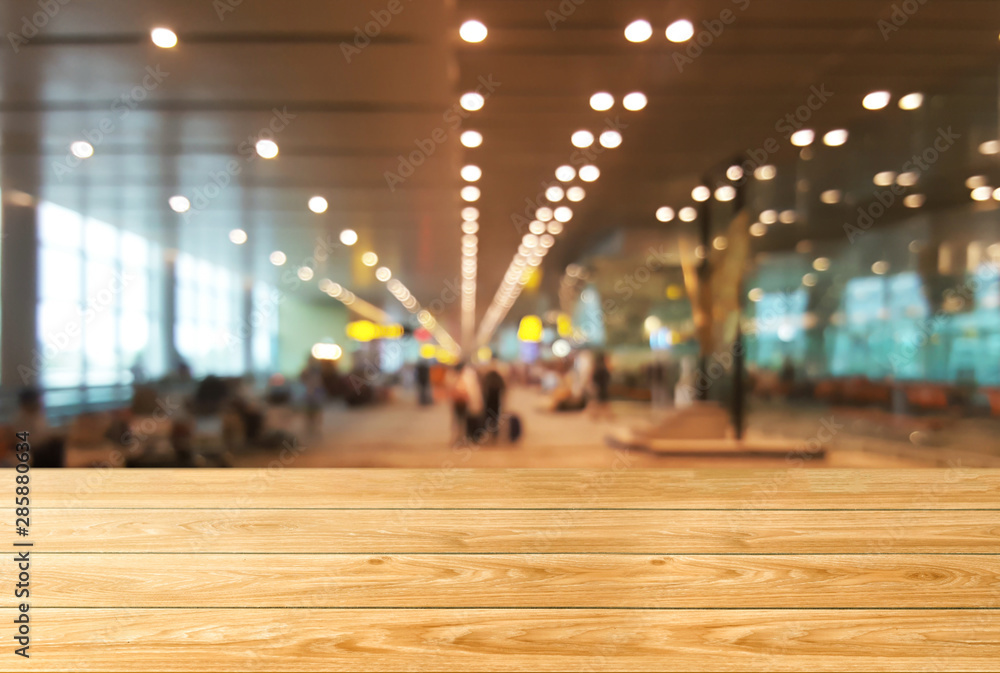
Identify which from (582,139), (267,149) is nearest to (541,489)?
(582,139)

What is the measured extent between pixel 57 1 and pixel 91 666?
3748 millimetres

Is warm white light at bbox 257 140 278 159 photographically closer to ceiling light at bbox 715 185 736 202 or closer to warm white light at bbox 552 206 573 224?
warm white light at bbox 552 206 573 224

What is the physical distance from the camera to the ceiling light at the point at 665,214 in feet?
29.1

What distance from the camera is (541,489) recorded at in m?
2.70

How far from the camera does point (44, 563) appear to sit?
2621mm

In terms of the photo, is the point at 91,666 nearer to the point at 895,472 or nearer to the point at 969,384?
the point at 895,472

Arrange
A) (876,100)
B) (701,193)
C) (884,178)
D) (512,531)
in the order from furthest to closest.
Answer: (884,178) < (701,193) < (876,100) < (512,531)

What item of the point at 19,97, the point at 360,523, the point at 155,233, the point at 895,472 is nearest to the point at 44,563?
the point at 360,523

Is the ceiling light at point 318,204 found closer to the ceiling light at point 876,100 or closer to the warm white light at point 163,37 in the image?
the warm white light at point 163,37

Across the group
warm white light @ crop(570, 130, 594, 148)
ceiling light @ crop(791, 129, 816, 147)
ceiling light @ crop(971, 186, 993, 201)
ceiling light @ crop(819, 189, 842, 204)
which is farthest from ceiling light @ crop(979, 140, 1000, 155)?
warm white light @ crop(570, 130, 594, 148)

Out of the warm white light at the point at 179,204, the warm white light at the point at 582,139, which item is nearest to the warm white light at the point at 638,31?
the warm white light at the point at 582,139

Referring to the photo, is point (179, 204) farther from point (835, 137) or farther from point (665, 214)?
point (835, 137)

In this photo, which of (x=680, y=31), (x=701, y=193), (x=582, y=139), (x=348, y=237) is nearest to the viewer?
(x=680, y=31)

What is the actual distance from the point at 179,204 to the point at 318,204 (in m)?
2.12
